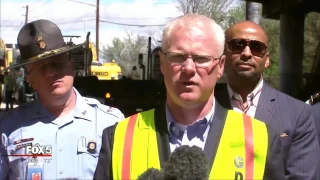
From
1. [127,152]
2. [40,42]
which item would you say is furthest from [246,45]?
[127,152]

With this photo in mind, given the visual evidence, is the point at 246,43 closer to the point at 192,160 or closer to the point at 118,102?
the point at 192,160

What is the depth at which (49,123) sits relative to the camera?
2648mm

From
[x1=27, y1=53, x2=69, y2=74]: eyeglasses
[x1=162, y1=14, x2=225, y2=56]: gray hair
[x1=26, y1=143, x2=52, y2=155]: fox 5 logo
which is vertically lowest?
[x1=26, y1=143, x2=52, y2=155]: fox 5 logo

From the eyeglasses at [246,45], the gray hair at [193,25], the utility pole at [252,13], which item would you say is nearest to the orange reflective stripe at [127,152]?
the gray hair at [193,25]

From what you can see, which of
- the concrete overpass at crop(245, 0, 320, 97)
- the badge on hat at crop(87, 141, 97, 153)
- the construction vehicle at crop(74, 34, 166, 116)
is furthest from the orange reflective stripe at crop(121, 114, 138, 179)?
the concrete overpass at crop(245, 0, 320, 97)

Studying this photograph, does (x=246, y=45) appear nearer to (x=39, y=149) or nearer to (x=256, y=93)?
(x=256, y=93)

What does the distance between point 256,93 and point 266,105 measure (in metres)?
0.14

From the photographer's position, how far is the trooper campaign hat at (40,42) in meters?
2.61

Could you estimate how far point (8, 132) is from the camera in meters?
2.67

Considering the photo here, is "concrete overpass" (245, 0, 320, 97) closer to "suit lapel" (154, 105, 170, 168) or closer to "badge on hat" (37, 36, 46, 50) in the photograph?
"badge on hat" (37, 36, 46, 50)

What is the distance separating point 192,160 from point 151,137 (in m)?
0.36

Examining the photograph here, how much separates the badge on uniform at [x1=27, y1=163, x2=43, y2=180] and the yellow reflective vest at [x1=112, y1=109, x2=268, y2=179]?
760 mm

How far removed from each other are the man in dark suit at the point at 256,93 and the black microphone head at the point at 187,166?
1061 millimetres

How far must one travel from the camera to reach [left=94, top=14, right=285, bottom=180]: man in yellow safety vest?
184 cm
